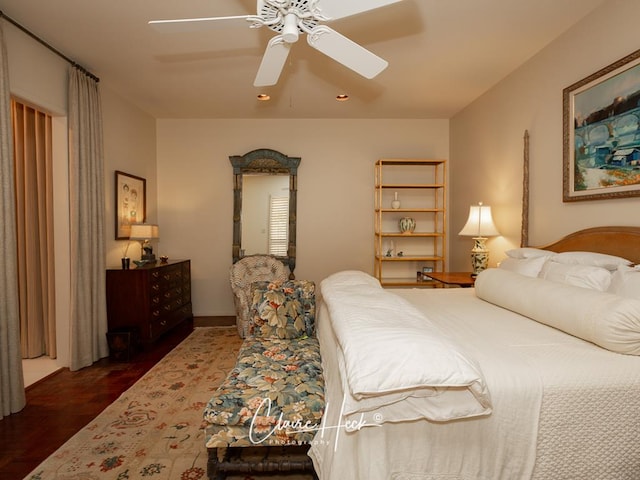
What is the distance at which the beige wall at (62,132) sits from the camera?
9.25 ft

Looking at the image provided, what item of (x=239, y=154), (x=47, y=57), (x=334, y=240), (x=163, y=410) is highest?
(x=47, y=57)

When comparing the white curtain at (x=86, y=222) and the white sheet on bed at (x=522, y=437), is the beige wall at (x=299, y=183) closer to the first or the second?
the white curtain at (x=86, y=222)

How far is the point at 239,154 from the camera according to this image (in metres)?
5.18

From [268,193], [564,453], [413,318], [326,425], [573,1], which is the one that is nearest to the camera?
[564,453]

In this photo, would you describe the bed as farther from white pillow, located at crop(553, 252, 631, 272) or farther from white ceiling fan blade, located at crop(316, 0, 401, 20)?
white ceiling fan blade, located at crop(316, 0, 401, 20)

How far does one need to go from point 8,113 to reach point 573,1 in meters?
3.86

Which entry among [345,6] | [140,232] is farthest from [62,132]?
[345,6]

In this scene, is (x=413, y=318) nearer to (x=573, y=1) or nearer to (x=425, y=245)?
(x=573, y=1)

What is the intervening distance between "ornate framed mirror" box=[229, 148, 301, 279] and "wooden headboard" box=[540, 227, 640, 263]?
10.5 ft

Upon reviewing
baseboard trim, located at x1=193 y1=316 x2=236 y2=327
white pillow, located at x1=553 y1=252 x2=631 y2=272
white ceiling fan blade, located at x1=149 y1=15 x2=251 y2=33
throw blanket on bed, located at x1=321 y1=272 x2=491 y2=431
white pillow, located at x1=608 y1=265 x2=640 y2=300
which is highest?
white ceiling fan blade, located at x1=149 y1=15 x2=251 y2=33

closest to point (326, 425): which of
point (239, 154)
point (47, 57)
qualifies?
point (47, 57)

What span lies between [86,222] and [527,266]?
12.1 feet

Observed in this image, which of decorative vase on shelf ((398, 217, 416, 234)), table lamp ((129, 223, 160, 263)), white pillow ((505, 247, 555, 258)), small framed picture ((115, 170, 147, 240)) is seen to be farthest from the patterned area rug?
decorative vase on shelf ((398, 217, 416, 234))

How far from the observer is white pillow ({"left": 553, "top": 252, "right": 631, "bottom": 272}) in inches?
87.6
